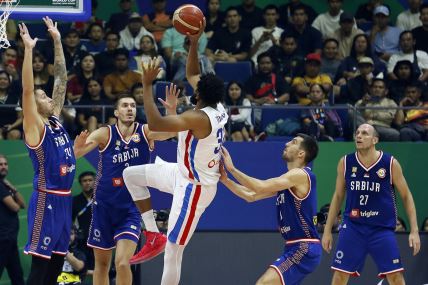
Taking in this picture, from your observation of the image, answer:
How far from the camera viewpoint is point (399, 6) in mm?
20953

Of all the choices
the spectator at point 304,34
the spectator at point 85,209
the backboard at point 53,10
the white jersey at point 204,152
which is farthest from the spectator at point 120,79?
the white jersey at point 204,152

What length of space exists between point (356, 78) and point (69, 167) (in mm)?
7493

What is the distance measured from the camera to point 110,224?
40.8 ft

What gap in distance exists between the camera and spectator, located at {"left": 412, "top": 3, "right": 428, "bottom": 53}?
62.7 feet

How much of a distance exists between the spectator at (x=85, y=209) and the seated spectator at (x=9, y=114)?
116 centimetres

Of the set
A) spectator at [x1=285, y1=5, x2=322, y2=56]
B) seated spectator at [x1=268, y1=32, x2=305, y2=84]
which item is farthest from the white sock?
spectator at [x1=285, y1=5, x2=322, y2=56]

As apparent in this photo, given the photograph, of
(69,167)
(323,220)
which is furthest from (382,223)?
(69,167)

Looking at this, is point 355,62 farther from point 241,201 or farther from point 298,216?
point 298,216

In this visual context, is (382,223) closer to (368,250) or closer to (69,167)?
(368,250)

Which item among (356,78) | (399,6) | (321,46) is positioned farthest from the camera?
(399,6)

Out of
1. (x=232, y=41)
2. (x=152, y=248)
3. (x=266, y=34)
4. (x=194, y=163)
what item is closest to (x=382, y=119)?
(x=266, y=34)

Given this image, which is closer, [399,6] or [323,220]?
[323,220]

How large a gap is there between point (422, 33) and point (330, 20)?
1612mm

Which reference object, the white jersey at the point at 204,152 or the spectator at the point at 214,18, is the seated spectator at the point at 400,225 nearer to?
the spectator at the point at 214,18
